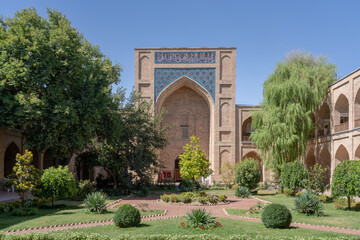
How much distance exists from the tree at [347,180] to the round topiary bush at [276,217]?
4.28 meters

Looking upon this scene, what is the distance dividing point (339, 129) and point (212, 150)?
10.2 m

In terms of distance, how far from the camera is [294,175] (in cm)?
1778

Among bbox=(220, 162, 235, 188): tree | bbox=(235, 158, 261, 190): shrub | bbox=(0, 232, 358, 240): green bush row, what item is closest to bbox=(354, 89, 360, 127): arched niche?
bbox=(235, 158, 261, 190): shrub

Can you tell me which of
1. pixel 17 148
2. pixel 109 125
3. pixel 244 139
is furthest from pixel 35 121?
pixel 244 139

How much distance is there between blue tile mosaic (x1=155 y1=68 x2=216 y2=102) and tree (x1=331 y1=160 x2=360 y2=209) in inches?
609

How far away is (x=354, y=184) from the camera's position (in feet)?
40.3

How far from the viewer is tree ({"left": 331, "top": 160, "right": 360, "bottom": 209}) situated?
1212 cm

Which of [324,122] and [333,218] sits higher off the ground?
[324,122]

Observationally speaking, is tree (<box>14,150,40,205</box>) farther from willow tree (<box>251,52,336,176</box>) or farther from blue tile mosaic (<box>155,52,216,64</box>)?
blue tile mosaic (<box>155,52,216,64</box>)

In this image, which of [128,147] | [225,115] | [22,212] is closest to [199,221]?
[22,212]

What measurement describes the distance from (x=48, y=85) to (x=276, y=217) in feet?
36.6

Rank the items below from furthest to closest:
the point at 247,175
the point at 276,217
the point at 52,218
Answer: the point at 247,175 → the point at 52,218 → the point at 276,217

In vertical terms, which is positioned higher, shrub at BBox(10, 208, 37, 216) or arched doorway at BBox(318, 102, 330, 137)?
arched doorway at BBox(318, 102, 330, 137)

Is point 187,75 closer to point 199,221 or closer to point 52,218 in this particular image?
point 52,218
